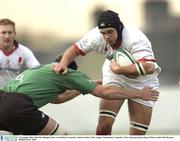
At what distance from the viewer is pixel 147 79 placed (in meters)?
7.32

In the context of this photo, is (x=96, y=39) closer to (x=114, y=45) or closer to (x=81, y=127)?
(x=114, y=45)

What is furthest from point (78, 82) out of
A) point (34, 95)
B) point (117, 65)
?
point (117, 65)

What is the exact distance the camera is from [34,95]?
21.6ft

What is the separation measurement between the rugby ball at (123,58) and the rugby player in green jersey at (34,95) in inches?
17.6

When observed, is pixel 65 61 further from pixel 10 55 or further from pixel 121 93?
pixel 10 55

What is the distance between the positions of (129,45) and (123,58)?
13cm

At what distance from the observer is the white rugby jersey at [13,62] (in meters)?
8.29

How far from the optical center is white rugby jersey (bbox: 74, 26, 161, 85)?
7.07m

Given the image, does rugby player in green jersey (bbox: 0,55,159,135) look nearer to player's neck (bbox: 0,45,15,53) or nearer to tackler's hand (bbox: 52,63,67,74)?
tackler's hand (bbox: 52,63,67,74)

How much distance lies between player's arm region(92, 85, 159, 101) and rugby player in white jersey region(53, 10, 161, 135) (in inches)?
7.8

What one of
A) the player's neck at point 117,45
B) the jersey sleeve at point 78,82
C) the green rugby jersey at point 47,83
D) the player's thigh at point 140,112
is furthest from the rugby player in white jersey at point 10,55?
the jersey sleeve at point 78,82

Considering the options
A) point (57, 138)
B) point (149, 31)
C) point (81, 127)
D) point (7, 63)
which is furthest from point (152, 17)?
point (57, 138)

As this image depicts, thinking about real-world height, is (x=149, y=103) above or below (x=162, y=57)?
above

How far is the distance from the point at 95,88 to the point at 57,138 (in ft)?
2.10
